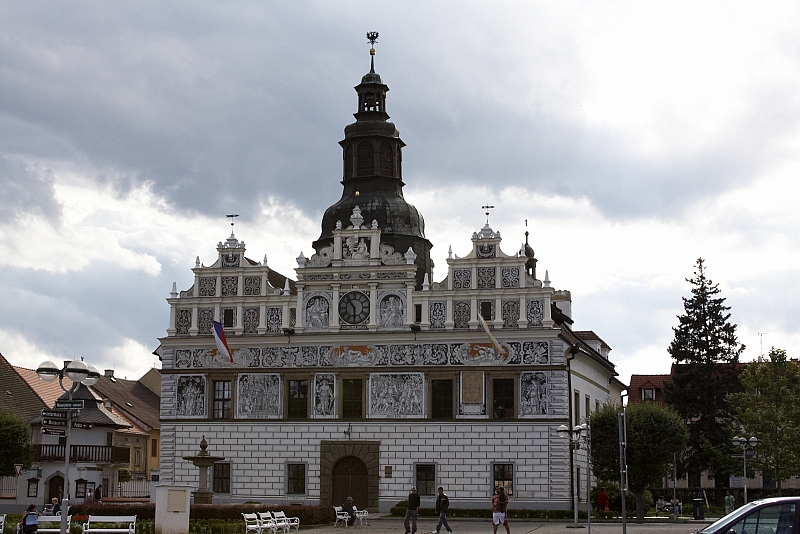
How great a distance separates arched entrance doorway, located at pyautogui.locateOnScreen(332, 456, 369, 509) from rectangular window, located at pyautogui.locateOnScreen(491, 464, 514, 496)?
19.2 ft

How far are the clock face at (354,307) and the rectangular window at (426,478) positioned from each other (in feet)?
23.5

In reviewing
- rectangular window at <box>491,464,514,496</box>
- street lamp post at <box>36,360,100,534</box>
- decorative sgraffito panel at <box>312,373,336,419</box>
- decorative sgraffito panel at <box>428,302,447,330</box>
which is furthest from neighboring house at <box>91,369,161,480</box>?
street lamp post at <box>36,360,100,534</box>

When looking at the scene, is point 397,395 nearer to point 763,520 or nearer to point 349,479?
point 349,479

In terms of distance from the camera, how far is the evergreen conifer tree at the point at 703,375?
189ft

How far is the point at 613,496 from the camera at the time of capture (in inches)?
1927

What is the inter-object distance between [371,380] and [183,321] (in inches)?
385

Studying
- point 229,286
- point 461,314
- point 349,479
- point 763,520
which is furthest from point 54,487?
point 763,520

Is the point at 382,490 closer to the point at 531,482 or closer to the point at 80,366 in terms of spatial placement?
the point at 531,482

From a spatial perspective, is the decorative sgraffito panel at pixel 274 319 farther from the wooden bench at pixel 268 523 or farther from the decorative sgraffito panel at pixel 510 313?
the wooden bench at pixel 268 523

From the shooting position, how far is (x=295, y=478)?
46.8m

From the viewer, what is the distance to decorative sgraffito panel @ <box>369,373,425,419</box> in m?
45.8

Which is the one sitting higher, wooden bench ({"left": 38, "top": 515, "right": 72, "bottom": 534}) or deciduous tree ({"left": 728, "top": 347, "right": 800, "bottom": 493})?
deciduous tree ({"left": 728, "top": 347, "right": 800, "bottom": 493})

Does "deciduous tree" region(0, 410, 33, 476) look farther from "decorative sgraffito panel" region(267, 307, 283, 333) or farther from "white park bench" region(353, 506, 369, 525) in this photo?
"white park bench" region(353, 506, 369, 525)

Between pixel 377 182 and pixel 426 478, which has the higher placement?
pixel 377 182
